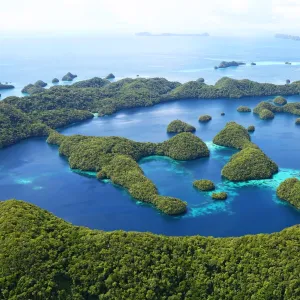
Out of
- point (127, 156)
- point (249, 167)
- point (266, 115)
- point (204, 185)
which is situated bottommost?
point (204, 185)

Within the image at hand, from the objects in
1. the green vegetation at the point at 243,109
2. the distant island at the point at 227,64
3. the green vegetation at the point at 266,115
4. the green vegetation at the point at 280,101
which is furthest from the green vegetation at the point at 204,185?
the distant island at the point at 227,64

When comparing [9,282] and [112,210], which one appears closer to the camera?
[9,282]

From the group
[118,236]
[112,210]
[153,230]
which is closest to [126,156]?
[112,210]

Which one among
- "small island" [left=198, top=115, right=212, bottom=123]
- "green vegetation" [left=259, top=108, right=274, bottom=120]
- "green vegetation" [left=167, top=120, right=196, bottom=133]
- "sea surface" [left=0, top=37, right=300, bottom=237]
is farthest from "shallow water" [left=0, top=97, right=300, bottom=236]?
"green vegetation" [left=259, top=108, right=274, bottom=120]

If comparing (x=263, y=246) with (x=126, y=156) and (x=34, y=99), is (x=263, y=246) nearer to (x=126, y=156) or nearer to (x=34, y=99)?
(x=126, y=156)

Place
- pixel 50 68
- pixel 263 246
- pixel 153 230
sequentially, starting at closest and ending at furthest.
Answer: pixel 263 246
pixel 153 230
pixel 50 68

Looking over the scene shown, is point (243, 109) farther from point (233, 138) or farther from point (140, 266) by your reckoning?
point (140, 266)

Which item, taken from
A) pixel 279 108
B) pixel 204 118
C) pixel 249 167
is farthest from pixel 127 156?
pixel 279 108
